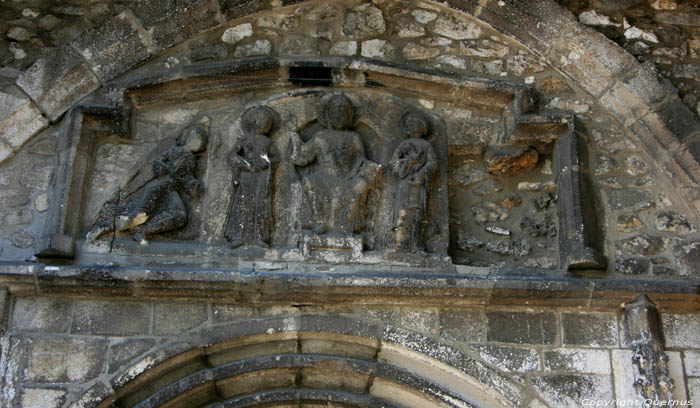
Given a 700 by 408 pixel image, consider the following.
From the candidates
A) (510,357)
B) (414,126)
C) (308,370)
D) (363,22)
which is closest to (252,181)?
(414,126)

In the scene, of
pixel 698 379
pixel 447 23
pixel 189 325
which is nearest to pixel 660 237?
pixel 698 379

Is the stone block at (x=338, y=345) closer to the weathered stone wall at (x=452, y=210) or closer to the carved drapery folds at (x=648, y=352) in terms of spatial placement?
the weathered stone wall at (x=452, y=210)

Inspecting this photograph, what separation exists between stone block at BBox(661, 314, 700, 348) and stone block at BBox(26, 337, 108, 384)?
278 cm

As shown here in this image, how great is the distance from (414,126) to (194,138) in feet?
3.95

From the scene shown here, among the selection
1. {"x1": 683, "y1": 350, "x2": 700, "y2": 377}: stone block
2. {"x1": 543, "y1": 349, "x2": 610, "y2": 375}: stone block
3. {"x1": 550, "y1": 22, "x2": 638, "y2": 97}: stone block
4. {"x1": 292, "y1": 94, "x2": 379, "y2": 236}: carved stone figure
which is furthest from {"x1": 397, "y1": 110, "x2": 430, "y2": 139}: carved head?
{"x1": 683, "y1": 350, "x2": 700, "y2": 377}: stone block

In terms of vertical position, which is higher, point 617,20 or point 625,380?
point 617,20

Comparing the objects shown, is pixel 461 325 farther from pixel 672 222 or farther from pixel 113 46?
pixel 113 46

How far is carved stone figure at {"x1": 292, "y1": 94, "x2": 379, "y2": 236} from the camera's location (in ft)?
16.1

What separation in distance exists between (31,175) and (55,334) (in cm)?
92

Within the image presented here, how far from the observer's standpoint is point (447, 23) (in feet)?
17.8

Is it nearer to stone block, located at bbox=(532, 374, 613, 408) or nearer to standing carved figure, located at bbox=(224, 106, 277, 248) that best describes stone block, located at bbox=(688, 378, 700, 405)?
stone block, located at bbox=(532, 374, 613, 408)

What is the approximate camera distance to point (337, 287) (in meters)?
4.68

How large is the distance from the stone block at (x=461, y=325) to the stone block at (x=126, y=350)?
56.8 inches

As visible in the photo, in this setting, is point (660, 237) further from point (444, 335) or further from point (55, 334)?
point (55, 334)
